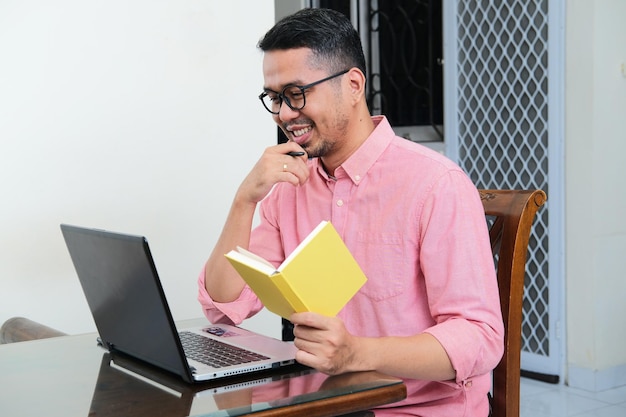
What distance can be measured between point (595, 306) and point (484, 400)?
2.16m

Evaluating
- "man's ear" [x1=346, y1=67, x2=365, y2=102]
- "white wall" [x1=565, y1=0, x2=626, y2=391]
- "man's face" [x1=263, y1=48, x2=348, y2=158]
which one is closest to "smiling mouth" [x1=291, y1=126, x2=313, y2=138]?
"man's face" [x1=263, y1=48, x2=348, y2=158]

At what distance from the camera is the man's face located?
152 cm

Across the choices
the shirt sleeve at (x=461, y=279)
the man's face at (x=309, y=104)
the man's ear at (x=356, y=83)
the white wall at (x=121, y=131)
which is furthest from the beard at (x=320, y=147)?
the white wall at (x=121, y=131)

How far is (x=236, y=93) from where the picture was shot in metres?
2.55

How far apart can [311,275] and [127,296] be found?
350mm

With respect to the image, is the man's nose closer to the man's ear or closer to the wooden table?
the man's ear

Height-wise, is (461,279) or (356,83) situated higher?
(356,83)

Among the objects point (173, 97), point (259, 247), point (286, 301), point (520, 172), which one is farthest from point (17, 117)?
point (520, 172)

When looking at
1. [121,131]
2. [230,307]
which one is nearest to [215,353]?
[230,307]

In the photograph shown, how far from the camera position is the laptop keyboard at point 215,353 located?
128 centimetres

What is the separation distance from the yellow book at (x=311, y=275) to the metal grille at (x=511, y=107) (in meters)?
2.64

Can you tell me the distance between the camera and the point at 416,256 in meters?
1.45

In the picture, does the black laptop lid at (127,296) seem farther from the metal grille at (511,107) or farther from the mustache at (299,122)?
the metal grille at (511,107)

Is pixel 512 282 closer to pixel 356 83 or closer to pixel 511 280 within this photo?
pixel 511 280
